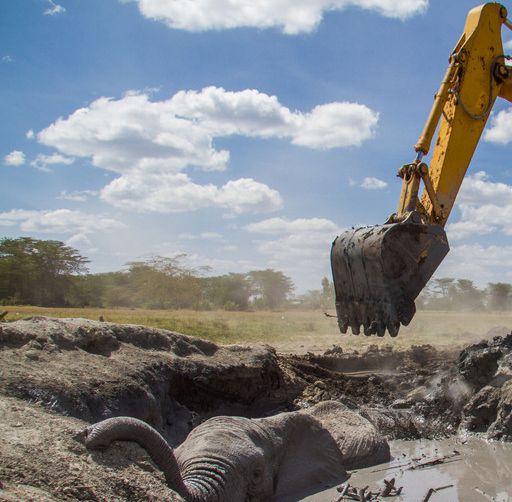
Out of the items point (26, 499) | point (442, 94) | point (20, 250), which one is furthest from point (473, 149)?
point (20, 250)

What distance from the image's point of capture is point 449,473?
295 inches

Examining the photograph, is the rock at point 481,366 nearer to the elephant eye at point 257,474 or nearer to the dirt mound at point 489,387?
the dirt mound at point 489,387

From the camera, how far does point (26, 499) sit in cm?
374

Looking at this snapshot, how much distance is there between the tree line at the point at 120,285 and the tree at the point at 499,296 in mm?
19350

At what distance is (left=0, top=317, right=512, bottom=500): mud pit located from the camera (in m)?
4.44

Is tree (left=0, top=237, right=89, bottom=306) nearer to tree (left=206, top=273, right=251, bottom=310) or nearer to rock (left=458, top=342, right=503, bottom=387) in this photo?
tree (left=206, top=273, right=251, bottom=310)

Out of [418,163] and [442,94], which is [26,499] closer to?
[418,163]

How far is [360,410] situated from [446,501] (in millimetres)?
2900

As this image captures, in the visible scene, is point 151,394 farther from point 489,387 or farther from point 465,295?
point 465,295

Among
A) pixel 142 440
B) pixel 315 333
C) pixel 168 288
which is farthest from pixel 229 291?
pixel 142 440

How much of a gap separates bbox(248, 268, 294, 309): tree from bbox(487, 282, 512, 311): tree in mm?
19947

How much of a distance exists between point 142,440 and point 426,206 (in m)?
6.45

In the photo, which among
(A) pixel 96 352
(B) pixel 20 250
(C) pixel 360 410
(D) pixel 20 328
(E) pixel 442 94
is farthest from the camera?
(B) pixel 20 250

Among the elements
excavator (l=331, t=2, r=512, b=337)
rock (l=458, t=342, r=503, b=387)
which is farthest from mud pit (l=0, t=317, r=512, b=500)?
excavator (l=331, t=2, r=512, b=337)
